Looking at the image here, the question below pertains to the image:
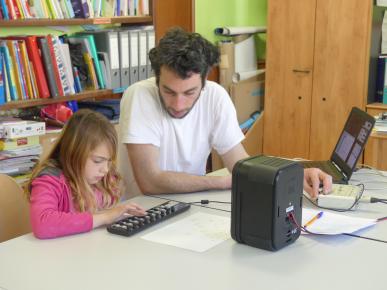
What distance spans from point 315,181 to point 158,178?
54cm

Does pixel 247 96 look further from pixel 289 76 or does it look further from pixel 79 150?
pixel 79 150

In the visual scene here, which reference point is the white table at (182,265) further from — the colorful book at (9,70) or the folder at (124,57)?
the folder at (124,57)

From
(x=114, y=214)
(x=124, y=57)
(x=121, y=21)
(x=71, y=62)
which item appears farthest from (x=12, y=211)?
(x=121, y=21)

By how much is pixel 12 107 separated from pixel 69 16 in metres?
0.63

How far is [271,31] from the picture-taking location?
14.0 feet

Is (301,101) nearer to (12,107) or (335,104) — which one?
(335,104)

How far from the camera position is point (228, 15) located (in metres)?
4.51

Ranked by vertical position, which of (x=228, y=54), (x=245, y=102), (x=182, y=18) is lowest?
(x=245, y=102)

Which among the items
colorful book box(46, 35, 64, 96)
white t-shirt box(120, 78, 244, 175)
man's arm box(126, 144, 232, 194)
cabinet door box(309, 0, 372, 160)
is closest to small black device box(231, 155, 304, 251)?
man's arm box(126, 144, 232, 194)

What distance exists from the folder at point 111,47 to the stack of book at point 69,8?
117mm

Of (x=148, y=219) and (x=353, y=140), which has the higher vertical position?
(x=353, y=140)

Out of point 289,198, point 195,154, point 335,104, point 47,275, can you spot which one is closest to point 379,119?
point 335,104

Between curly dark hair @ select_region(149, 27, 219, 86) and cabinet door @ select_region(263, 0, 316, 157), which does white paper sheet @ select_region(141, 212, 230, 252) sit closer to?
curly dark hair @ select_region(149, 27, 219, 86)

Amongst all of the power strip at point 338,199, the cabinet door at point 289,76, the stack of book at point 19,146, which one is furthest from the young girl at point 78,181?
the cabinet door at point 289,76
